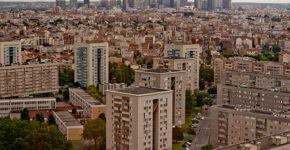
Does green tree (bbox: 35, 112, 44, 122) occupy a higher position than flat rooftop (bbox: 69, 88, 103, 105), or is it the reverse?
flat rooftop (bbox: 69, 88, 103, 105)

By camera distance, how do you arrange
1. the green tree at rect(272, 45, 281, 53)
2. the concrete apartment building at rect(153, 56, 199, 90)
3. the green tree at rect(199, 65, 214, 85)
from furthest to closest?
1. the green tree at rect(272, 45, 281, 53)
2. the green tree at rect(199, 65, 214, 85)
3. the concrete apartment building at rect(153, 56, 199, 90)

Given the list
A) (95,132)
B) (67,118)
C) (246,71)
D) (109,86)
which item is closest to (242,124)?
(95,132)

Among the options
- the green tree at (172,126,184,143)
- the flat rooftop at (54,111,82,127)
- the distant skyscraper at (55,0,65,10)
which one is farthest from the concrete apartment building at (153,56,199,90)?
the distant skyscraper at (55,0,65,10)

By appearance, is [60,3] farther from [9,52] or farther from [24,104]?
[24,104]

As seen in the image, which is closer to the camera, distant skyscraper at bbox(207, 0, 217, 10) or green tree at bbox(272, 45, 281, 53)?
green tree at bbox(272, 45, 281, 53)

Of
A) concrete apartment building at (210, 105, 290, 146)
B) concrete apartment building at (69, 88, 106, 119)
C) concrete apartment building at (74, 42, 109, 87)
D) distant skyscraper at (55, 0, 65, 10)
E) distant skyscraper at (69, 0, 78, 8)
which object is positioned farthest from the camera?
distant skyscraper at (69, 0, 78, 8)

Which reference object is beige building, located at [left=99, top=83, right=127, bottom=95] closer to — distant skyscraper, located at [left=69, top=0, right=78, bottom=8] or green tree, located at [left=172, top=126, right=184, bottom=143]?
green tree, located at [left=172, top=126, right=184, bottom=143]
